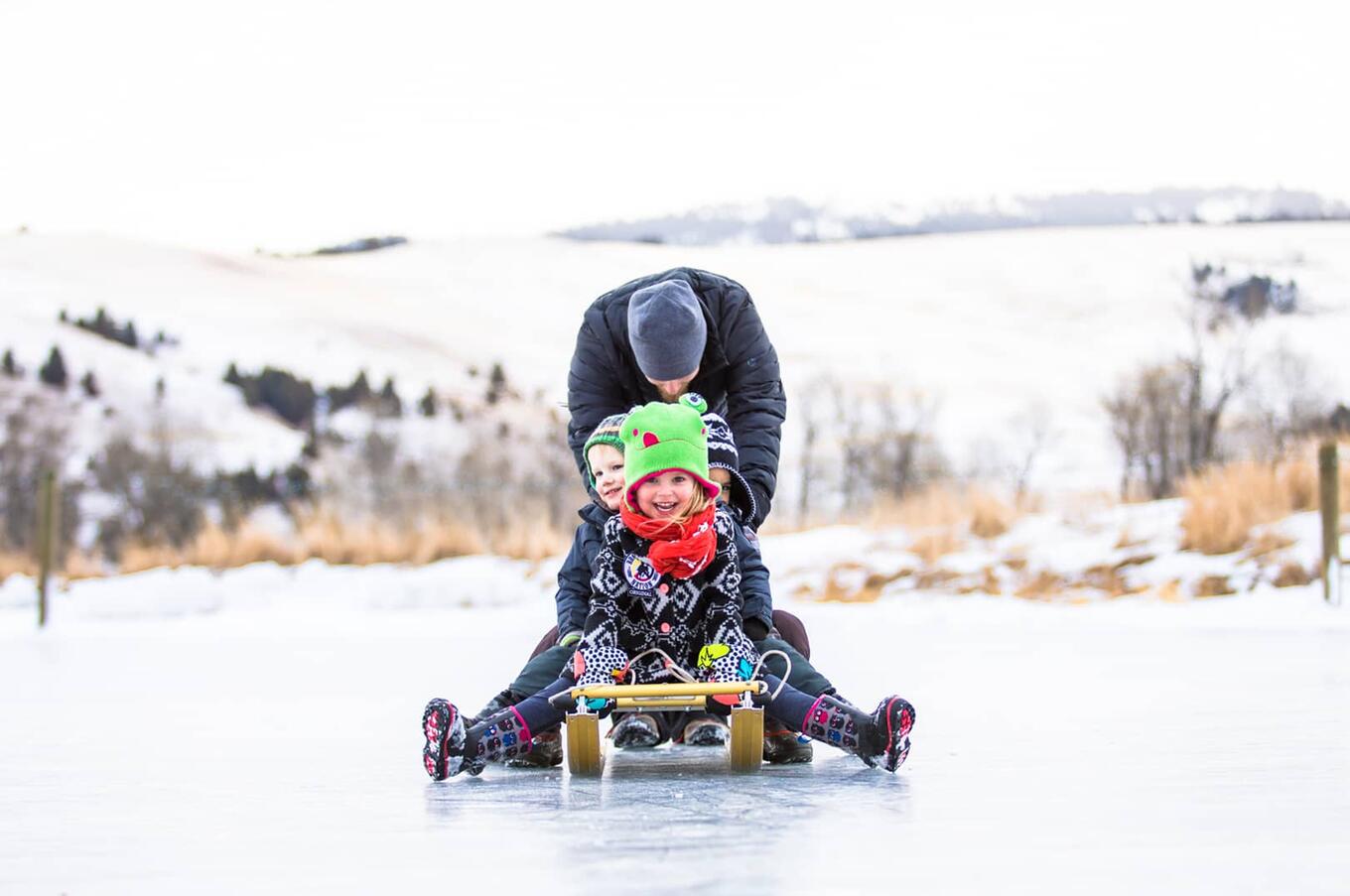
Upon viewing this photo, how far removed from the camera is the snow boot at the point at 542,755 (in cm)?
320

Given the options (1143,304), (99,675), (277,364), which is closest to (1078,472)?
(1143,304)

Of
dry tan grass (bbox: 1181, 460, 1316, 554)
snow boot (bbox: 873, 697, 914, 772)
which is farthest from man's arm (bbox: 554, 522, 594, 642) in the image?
dry tan grass (bbox: 1181, 460, 1316, 554)

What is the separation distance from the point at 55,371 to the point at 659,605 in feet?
120

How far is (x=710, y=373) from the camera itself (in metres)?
3.85

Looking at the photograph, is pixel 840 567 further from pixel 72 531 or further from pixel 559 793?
pixel 72 531

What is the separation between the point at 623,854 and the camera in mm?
1975

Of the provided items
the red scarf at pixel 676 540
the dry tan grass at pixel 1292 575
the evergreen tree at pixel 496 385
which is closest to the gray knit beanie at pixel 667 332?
the red scarf at pixel 676 540

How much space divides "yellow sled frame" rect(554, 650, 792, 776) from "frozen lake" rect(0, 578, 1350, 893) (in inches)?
2.0

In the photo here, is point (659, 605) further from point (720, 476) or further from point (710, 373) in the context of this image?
point (710, 373)

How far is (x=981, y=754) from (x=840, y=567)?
9.35 metres

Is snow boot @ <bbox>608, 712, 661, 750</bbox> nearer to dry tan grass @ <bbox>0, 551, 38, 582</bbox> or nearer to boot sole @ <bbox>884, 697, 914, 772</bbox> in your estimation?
boot sole @ <bbox>884, 697, 914, 772</bbox>

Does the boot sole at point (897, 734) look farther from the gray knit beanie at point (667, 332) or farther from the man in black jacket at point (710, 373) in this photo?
the gray knit beanie at point (667, 332)

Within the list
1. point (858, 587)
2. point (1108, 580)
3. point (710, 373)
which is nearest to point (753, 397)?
point (710, 373)

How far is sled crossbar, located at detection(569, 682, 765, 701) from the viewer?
285cm
